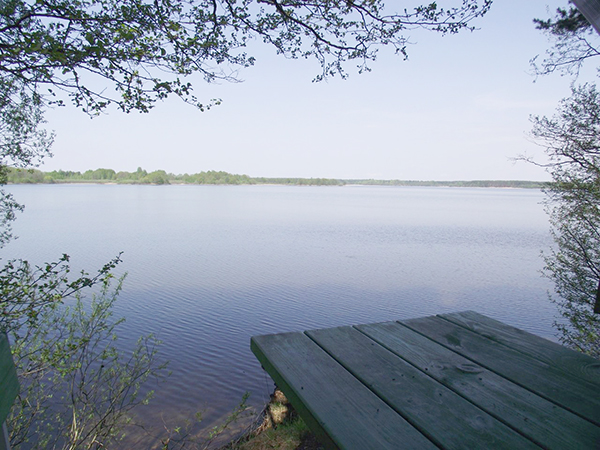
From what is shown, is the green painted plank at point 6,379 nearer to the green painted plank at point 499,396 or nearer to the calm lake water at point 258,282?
the green painted plank at point 499,396

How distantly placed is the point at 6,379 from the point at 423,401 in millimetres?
964

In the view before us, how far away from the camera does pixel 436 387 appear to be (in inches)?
44.9

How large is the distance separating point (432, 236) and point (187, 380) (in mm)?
15944

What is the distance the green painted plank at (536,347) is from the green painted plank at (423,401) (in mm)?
485

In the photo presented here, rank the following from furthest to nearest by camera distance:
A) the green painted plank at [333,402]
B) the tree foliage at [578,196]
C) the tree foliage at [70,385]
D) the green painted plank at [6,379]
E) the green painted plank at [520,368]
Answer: the tree foliage at [578,196], the tree foliage at [70,385], the green painted plank at [520,368], the green painted plank at [333,402], the green painted plank at [6,379]

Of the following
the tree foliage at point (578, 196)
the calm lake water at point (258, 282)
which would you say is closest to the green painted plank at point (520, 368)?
the calm lake water at point (258, 282)

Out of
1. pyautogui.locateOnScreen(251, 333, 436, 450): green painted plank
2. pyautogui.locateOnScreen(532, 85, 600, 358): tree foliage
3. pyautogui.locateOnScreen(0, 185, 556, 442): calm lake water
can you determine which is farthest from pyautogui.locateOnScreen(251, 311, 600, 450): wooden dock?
pyautogui.locateOnScreen(532, 85, 600, 358): tree foliage

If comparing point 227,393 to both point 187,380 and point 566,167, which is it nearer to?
point 187,380

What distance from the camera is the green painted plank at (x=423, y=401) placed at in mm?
914

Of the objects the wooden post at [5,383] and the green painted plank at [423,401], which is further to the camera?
the green painted plank at [423,401]

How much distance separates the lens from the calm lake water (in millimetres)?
5871

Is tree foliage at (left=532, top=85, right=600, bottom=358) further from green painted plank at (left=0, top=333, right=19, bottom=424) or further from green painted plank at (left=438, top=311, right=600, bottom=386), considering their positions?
green painted plank at (left=0, top=333, right=19, bottom=424)

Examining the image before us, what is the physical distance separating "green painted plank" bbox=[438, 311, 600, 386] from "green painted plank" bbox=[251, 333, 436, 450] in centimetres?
71

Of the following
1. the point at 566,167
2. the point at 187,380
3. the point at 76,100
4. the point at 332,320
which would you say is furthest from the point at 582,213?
the point at 76,100
